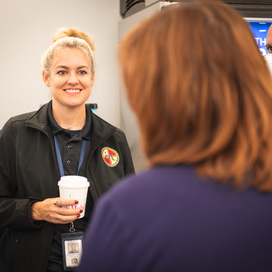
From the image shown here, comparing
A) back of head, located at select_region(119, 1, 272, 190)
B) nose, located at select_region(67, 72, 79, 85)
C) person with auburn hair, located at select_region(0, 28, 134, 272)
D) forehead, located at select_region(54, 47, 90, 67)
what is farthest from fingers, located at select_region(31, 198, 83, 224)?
back of head, located at select_region(119, 1, 272, 190)

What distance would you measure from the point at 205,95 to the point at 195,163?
0.13 m

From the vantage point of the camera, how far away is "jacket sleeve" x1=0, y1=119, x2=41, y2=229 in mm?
1442

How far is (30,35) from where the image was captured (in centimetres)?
308

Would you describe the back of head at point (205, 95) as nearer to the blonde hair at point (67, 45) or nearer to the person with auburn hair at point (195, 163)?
the person with auburn hair at point (195, 163)

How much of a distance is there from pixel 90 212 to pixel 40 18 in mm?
2260

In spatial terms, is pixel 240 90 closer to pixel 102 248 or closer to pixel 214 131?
pixel 214 131

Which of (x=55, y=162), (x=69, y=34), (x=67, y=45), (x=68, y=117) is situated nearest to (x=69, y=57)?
(x=67, y=45)

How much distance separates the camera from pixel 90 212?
154 cm

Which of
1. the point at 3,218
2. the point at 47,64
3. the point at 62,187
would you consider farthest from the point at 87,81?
the point at 3,218

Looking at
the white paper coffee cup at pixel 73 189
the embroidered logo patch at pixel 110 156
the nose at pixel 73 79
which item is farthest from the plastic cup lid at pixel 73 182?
the nose at pixel 73 79

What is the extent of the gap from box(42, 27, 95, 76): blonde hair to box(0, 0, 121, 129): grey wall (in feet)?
4.38

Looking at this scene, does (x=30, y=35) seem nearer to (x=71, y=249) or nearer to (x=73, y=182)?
(x=73, y=182)

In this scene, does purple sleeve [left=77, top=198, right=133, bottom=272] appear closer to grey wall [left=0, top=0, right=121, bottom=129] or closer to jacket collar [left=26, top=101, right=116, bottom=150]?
jacket collar [left=26, top=101, right=116, bottom=150]

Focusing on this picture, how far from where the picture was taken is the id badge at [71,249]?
1405 mm
